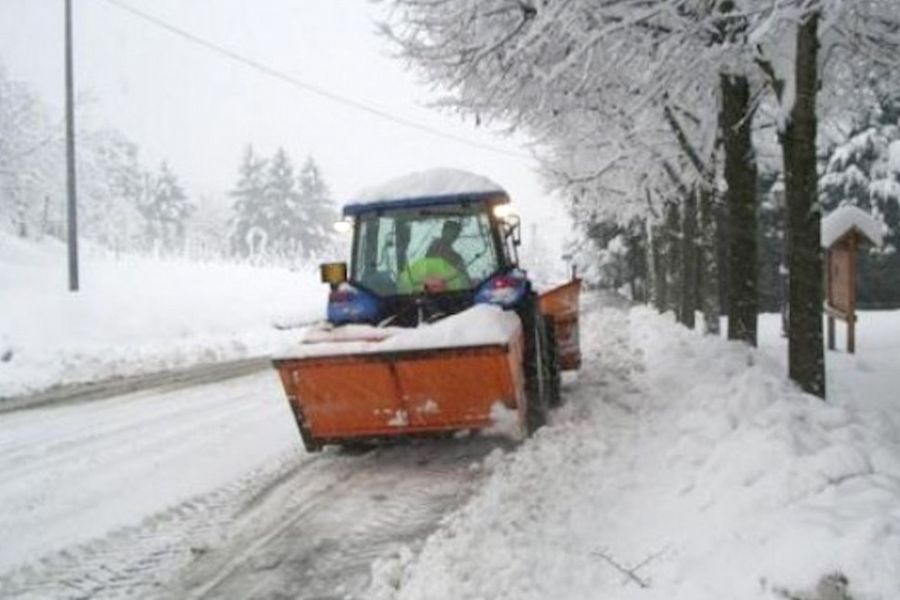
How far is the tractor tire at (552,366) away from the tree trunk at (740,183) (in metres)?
2.22

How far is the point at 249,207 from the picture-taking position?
7012 centimetres

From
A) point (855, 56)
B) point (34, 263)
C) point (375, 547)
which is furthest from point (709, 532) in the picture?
point (34, 263)

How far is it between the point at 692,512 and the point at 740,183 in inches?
236

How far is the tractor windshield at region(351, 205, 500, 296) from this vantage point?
9.21 meters

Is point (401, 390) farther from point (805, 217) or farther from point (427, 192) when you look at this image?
point (805, 217)

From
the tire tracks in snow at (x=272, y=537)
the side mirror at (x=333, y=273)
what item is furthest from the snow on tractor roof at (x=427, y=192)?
the tire tracks in snow at (x=272, y=537)

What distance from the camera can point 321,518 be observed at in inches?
254

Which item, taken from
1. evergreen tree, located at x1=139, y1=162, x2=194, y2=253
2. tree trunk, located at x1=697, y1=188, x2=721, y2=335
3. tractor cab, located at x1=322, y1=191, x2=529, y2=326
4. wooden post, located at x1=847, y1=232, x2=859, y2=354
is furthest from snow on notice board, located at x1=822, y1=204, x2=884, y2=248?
evergreen tree, located at x1=139, y1=162, x2=194, y2=253

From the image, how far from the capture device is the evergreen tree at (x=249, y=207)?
6938cm

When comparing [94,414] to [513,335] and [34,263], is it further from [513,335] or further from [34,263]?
[34,263]

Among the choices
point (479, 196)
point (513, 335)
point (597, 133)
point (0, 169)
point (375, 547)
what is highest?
point (0, 169)

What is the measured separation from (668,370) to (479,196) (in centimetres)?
381

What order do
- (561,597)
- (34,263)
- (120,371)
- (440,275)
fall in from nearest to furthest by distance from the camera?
(561,597) → (440,275) → (120,371) → (34,263)

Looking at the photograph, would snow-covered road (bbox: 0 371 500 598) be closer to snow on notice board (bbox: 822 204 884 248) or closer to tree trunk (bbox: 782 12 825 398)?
tree trunk (bbox: 782 12 825 398)
